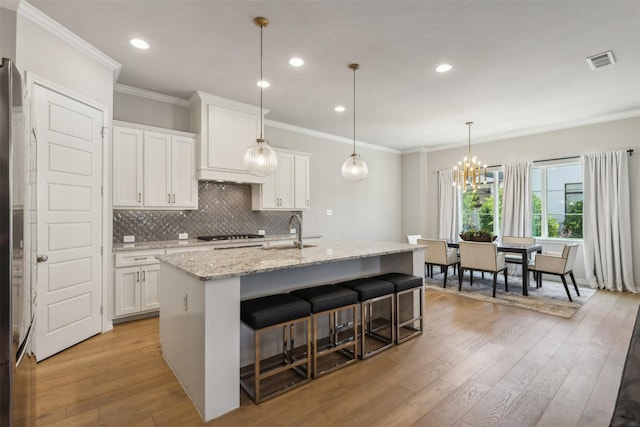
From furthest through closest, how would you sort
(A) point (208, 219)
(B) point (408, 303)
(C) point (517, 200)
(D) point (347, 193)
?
1. (D) point (347, 193)
2. (C) point (517, 200)
3. (A) point (208, 219)
4. (B) point (408, 303)

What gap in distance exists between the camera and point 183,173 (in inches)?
158

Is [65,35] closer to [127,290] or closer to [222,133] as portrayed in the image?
[222,133]

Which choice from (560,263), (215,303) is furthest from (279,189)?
(560,263)

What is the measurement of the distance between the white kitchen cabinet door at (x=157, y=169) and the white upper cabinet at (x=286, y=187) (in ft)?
4.39

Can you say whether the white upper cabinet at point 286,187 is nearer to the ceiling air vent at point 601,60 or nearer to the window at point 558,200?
the ceiling air vent at point 601,60

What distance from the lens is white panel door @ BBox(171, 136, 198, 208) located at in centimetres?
393

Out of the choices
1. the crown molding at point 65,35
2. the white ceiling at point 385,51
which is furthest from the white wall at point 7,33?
the white ceiling at point 385,51

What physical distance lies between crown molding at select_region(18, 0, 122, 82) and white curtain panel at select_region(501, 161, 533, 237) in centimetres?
656

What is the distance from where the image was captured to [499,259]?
Answer: 4695 mm

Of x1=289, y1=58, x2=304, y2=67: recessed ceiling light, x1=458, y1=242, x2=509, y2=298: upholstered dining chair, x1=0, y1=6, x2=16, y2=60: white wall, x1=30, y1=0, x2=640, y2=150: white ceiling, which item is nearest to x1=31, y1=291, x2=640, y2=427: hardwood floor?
x1=458, y1=242, x2=509, y2=298: upholstered dining chair

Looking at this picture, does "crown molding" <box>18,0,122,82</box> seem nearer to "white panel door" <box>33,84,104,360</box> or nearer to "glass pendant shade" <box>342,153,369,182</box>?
"white panel door" <box>33,84,104,360</box>

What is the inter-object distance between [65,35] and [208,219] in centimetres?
252

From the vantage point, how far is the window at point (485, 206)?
6340 mm

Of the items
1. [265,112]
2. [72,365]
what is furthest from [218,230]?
[72,365]
